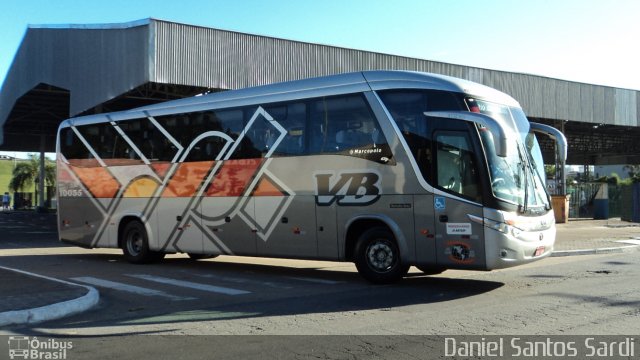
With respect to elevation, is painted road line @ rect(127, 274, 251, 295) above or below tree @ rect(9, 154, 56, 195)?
below

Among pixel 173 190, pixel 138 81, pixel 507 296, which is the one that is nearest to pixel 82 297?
pixel 173 190

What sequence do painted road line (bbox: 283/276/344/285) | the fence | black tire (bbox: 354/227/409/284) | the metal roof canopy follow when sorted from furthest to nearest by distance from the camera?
the fence → the metal roof canopy → painted road line (bbox: 283/276/344/285) → black tire (bbox: 354/227/409/284)

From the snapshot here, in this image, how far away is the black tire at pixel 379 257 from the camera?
10.5 metres

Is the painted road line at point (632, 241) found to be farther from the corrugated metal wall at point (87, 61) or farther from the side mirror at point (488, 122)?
the corrugated metal wall at point (87, 61)

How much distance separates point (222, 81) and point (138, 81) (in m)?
3.11

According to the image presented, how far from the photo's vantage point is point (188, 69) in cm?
2133

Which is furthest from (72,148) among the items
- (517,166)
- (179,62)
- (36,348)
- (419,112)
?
(517,166)

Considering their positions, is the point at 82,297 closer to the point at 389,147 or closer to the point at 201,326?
the point at 201,326

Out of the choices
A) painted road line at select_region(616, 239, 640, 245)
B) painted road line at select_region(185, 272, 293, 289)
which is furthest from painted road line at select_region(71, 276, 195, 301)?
painted road line at select_region(616, 239, 640, 245)

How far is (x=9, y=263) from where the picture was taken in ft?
48.9

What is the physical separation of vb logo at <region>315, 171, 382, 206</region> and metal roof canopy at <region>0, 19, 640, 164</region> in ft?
38.0

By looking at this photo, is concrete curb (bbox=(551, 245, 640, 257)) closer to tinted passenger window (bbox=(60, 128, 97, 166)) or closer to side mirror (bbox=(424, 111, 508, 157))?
side mirror (bbox=(424, 111, 508, 157))

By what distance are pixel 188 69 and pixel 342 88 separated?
11.8m

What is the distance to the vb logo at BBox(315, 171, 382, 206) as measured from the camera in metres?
10.6
